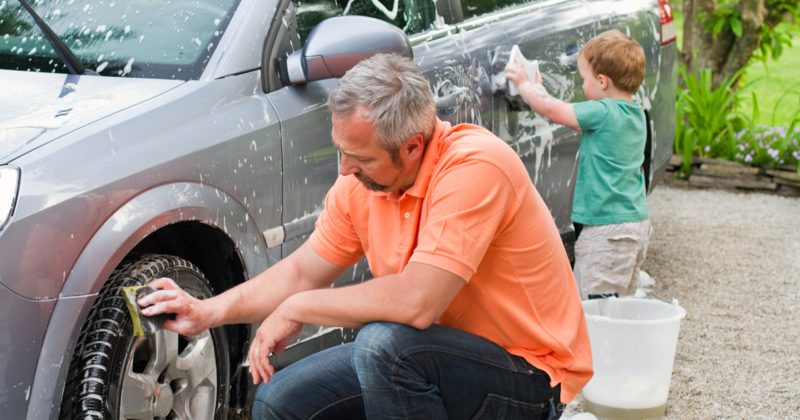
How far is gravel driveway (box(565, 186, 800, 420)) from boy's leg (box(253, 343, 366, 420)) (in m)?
1.40

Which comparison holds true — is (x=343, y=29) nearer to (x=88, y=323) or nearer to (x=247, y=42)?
(x=247, y=42)

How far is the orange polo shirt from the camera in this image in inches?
68.4

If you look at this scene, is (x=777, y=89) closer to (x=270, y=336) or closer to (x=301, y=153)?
(x=301, y=153)

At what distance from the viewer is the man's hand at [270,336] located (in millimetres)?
1857

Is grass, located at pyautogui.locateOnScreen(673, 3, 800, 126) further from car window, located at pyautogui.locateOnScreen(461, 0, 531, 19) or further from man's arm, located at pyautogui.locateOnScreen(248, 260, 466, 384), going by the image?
man's arm, located at pyautogui.locateOnScreen(248, 260, 466, 384)

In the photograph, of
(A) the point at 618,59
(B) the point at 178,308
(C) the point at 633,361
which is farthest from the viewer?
(A) the point at 618,59

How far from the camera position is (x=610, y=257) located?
3.07 metres

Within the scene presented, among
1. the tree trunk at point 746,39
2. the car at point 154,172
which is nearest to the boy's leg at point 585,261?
the car at point 154,172

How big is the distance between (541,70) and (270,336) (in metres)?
1.99

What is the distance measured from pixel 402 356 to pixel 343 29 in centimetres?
97

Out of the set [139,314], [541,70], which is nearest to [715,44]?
[541,70]

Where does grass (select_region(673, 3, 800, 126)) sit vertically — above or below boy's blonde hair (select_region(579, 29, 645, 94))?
below

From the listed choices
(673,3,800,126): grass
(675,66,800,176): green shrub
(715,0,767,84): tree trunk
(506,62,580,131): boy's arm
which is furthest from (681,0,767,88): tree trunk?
(506,62,580,131): boy's arm

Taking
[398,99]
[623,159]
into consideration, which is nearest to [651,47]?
[623,159]
